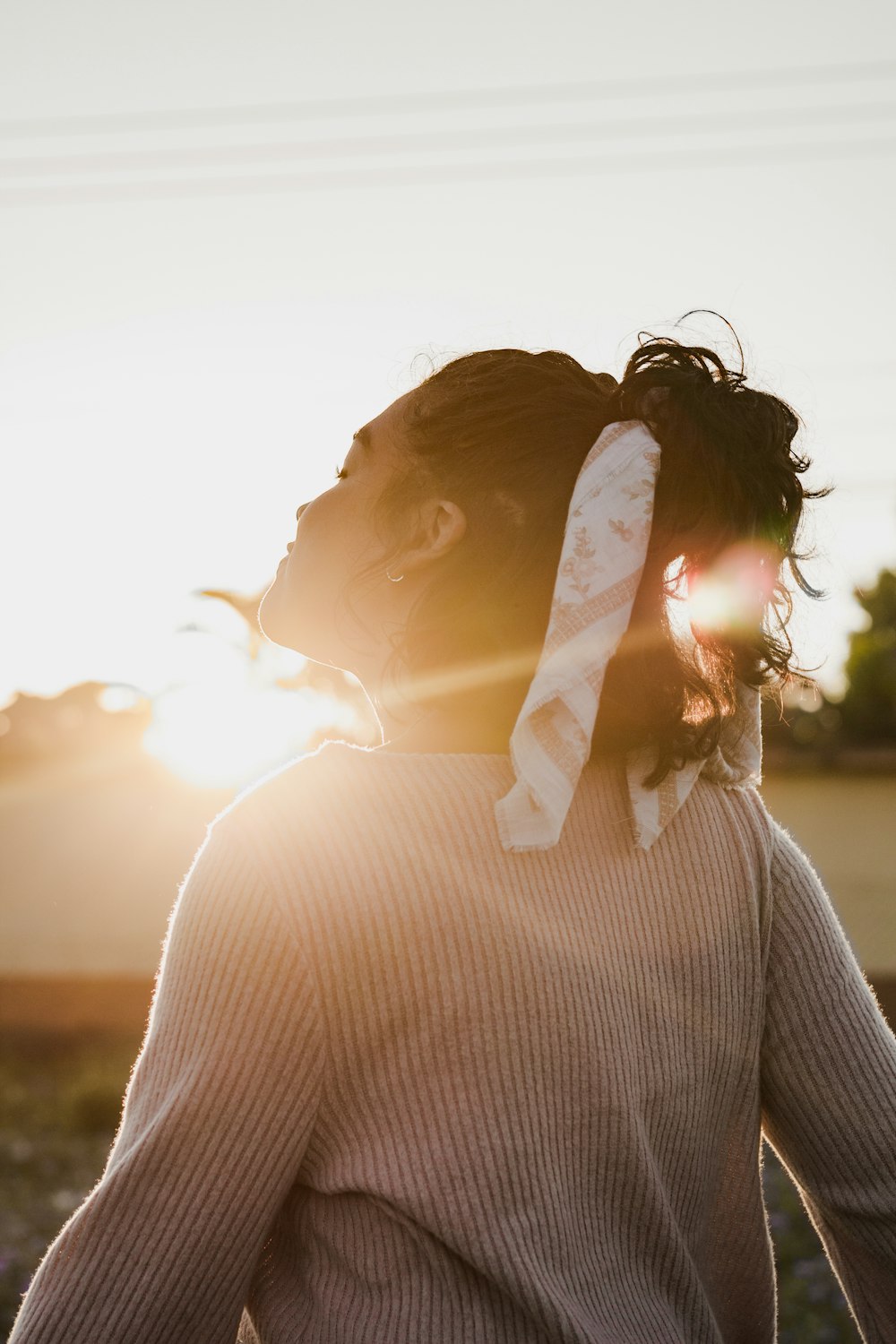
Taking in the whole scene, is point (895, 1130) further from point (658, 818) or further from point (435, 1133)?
point (435, 1133)

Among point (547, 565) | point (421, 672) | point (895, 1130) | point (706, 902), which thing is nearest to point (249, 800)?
point (421, 672)

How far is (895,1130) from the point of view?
3.85 ft

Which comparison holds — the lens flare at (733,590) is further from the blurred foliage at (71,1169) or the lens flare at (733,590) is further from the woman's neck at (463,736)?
the blurred foliage at (71,1169)

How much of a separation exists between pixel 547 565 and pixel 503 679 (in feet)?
0.42

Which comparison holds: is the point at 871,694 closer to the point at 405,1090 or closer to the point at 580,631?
the point at 580,631

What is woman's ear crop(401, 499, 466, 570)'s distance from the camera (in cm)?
115

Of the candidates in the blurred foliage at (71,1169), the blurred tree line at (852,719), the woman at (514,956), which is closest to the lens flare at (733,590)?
the woman at (514,956)

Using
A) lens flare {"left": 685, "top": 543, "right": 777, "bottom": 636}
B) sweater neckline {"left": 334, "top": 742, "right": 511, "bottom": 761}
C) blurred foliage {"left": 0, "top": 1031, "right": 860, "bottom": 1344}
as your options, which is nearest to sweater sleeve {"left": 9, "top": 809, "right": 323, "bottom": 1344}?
sweater neckline {"left": 334, "top": 742, "right": 511, "bottom": 761}

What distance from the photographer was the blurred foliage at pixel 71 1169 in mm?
3207

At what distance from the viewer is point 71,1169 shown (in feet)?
14.2

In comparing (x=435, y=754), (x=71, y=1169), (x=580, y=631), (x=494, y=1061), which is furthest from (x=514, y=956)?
(x=71, y=1169)

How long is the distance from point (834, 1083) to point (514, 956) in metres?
0.45

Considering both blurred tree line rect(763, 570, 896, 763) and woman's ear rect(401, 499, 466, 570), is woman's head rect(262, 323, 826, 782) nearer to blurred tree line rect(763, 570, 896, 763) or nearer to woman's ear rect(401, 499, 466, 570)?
woman's ear rect(401, 499, 466, 570)

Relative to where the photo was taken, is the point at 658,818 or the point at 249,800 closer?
the point at 249,800
